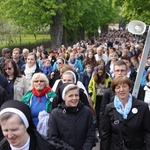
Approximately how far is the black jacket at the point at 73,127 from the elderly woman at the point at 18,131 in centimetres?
118

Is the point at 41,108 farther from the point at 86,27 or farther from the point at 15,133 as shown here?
the point at 86,27

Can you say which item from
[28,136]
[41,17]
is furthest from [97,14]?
[28,136]

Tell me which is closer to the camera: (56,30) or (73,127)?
(73,127)

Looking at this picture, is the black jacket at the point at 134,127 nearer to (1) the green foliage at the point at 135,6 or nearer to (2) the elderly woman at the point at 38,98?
(2) the elderly woman at the point at 38,98

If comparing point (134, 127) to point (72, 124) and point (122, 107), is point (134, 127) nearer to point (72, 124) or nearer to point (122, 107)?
point (122, 107)

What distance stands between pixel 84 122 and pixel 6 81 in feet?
7.21

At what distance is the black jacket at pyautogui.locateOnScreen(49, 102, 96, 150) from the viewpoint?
383cm

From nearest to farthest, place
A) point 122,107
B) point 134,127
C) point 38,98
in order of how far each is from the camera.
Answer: point 134,127
point 122,107
point 38,98

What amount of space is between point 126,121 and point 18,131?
5.56ft

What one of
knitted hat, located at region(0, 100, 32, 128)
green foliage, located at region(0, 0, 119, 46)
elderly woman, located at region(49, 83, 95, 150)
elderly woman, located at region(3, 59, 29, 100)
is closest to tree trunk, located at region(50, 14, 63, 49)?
green foliage, located at region(0, 0, 119, 46)

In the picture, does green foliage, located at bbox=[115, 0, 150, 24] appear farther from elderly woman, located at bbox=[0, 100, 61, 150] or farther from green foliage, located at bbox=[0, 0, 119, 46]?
elderly woman, located at bbox=[0, 100, 61, 150]

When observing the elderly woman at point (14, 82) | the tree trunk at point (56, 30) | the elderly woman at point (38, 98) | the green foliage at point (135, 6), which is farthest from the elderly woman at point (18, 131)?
the tree trunk at point (56, 30)

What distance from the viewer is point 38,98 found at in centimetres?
470

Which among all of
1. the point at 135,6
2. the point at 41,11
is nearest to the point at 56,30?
the point at 41,11
